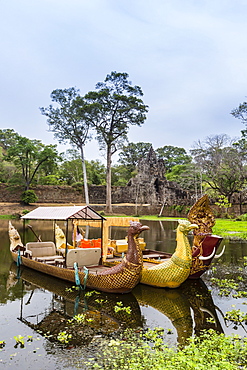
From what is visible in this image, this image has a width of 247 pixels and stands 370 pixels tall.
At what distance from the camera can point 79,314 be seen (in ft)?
19.0

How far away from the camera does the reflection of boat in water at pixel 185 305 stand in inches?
208

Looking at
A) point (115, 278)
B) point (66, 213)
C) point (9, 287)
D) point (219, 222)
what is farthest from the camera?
point (219, 222)

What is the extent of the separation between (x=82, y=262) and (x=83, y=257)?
0.49 ft

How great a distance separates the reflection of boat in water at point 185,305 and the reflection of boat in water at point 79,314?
0.48 metres

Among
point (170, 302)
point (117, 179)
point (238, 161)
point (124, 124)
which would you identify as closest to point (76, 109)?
point (124, 124)

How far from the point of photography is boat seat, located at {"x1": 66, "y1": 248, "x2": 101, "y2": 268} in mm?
7954

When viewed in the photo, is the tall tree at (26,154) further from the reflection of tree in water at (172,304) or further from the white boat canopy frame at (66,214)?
the reflection of tree in water at (172,304)

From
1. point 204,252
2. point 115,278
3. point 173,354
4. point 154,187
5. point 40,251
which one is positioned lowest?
point 173,354

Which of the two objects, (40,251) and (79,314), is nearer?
(79,314)

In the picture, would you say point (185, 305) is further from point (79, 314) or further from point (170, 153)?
point (170, 153)

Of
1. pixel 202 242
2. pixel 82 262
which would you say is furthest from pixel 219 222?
pixel 82 262

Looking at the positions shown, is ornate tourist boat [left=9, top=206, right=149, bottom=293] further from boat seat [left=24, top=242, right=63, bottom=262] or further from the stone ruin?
the stone ruin

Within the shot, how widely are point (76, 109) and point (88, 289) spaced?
25133mm

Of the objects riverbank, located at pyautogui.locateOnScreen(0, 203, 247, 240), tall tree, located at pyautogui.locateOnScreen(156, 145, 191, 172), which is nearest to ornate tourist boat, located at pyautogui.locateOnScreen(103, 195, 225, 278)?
riverbank, located at pyautogui.locateOnScreen(0, 203, 247, 240)
